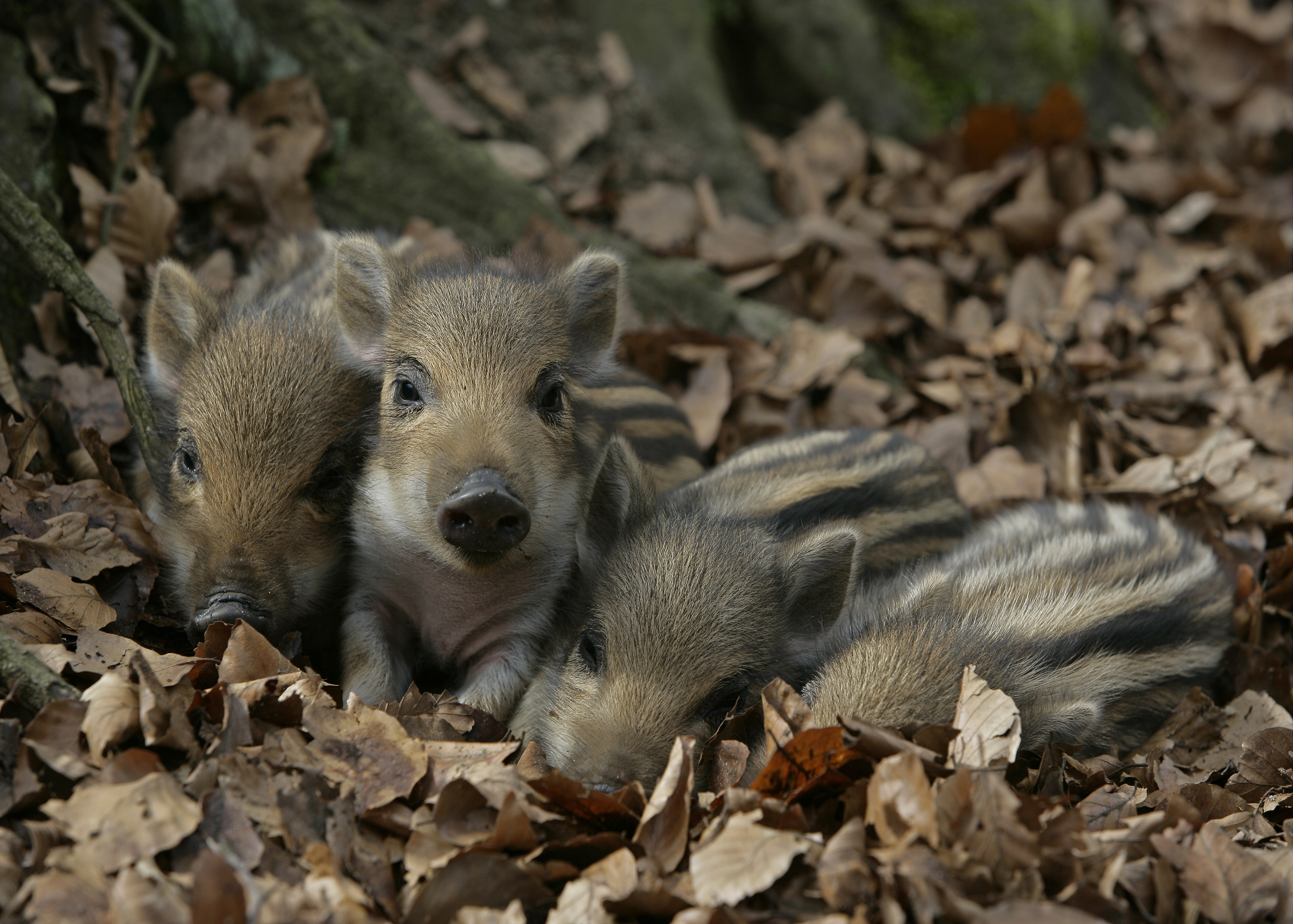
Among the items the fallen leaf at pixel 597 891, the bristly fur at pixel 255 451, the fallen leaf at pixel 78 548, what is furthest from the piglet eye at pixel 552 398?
the fallen leaf at pixel 597 891

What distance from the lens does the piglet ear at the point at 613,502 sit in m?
3.52

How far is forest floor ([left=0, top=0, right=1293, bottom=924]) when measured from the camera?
2359 mm

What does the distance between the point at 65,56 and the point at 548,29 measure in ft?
9.84

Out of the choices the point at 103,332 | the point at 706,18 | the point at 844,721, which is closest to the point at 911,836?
the point at 844,721

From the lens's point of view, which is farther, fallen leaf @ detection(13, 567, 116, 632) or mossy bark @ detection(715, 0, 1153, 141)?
mossy bark @ detection(715, 0, 1153, 141)

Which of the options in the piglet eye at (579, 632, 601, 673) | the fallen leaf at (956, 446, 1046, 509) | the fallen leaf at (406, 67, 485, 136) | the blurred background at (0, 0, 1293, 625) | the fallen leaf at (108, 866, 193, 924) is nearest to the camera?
the fallen leaf at (108, 866, 193, 924)

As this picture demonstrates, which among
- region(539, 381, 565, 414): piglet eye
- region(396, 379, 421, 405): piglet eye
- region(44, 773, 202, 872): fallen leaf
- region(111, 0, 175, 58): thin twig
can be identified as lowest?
region(44, 773, 202, 872): fallen leaf

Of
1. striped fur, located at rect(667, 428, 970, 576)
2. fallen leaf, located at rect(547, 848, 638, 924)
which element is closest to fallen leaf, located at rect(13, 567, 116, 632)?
fallen leaf, located at rect(547, 848, 638, 924)

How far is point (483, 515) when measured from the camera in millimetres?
2957

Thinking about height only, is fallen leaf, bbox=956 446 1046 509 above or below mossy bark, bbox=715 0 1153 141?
below

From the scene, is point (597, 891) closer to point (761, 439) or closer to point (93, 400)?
point (93, 400)

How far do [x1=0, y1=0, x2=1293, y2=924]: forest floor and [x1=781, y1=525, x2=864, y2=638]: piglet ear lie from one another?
25.0 inches

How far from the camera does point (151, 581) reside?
132 inches

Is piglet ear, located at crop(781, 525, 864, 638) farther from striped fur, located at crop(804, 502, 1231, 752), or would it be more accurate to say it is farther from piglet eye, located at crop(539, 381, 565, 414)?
piglet eye, located at crop(539, 381, 565, 414)
